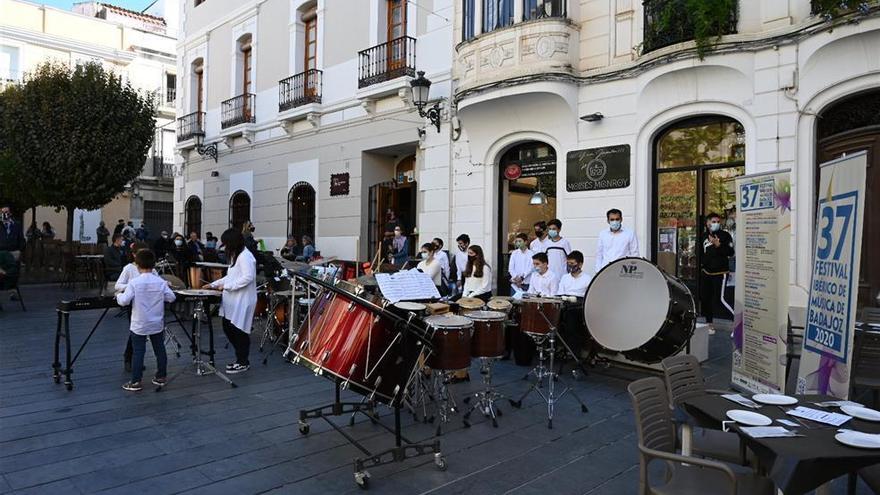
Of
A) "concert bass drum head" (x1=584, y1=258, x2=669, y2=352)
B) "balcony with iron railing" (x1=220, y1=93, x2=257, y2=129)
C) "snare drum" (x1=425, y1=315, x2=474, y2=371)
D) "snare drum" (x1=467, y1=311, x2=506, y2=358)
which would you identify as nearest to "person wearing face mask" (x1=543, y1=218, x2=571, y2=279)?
"concert bass drum head" (x1=584, y1=258, x2=669, y2=352)

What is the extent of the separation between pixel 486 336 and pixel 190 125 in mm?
19426

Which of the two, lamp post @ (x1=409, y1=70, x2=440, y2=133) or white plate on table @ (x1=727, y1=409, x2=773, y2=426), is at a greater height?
lamp post @ (x1=409, y1=70, x2=440, y2=133)

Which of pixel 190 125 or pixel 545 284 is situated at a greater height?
pixel 190 125

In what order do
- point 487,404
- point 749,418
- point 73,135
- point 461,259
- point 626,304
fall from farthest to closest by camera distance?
point 73,135
point 461,259
point 626,304
point 487,404
point 749,418

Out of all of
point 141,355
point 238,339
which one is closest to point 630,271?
point 238,339

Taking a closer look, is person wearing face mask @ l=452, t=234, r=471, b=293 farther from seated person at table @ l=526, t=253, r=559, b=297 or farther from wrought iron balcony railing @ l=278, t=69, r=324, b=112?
wrought iron balcony railing @ l=278, t=69, r=324, b=112

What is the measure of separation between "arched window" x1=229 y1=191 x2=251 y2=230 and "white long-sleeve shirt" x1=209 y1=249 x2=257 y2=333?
40.4 ft

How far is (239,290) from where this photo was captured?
678 centimetres

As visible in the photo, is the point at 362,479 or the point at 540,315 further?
the point at 540,315

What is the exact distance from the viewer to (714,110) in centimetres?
941

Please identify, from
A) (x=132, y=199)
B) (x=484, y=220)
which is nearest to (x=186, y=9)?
(x=132, y=199)

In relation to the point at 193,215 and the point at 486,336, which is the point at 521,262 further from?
the point at 193,215

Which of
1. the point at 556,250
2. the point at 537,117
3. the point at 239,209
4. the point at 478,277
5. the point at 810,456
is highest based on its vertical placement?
the point at 537,117

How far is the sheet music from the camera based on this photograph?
489cm
